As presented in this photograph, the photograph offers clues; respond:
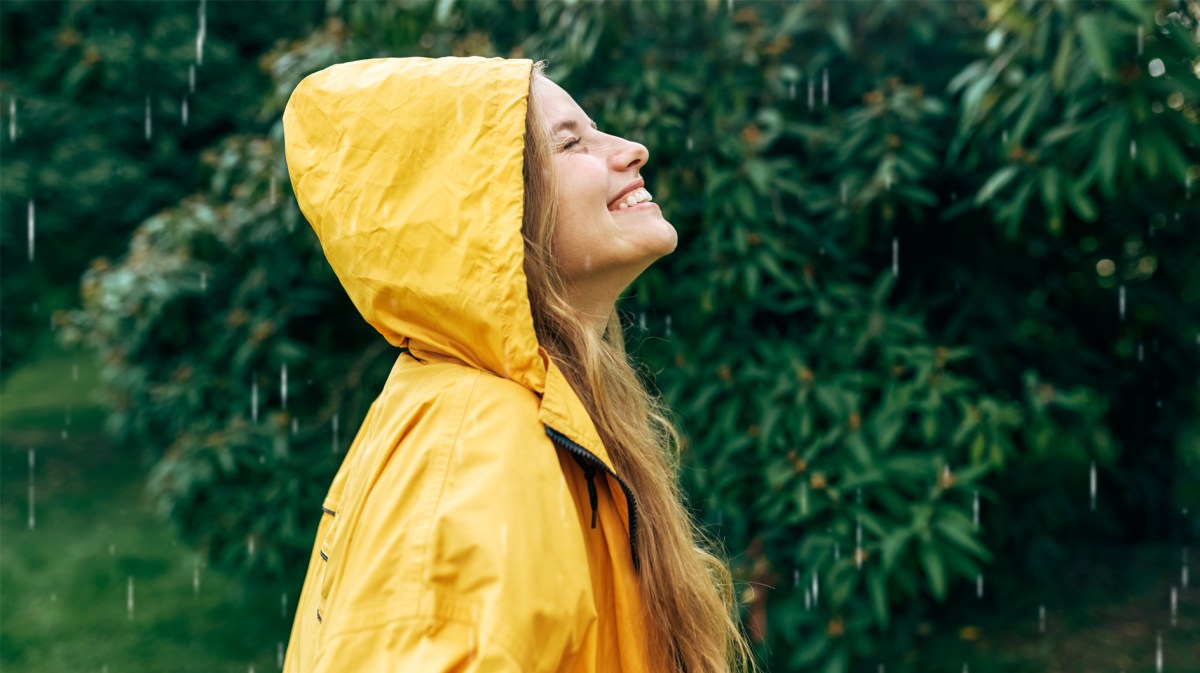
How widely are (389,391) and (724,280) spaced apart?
197 cm

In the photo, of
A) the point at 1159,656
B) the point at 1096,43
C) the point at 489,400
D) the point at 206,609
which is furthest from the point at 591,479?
the point at 206,609

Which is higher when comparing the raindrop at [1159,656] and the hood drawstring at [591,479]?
the hood drawstring at [591,479]

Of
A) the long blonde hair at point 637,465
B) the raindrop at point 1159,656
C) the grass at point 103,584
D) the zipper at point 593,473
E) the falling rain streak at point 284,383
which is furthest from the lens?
the grass at point 103,584

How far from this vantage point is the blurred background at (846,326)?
3277 millimetres

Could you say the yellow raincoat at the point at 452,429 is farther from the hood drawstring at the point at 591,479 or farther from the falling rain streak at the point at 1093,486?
the falling rain streak at the point at 1093,486

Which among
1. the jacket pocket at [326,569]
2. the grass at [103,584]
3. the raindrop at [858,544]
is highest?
the jacket pocket at [326,569]

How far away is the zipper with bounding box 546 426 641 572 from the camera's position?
140 cm

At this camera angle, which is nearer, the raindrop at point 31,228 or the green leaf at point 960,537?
the green leaf at point 960,537

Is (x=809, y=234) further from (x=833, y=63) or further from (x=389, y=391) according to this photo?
(x=389, y=391)

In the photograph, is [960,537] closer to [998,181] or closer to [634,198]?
[998,181]

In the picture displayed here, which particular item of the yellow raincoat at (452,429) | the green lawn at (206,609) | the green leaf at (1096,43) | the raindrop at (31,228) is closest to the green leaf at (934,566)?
the green lawn at (206,609)

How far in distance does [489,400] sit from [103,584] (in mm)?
6215

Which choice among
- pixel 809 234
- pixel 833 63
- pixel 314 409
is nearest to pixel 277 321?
pixel 314 409

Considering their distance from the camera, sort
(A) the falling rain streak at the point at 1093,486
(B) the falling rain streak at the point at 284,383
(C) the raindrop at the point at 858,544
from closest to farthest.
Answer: (C) the raindrop at the point at 858,544 < (B) the falling rain streak at the point at 284,383 < (A) the falling rain streak at the point at 1093,486
